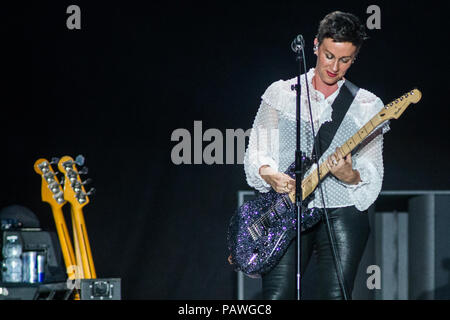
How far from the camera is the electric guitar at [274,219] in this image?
2.86m

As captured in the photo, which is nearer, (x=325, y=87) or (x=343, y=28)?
(x=343, y=28)

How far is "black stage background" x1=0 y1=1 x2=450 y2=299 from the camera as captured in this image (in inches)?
175

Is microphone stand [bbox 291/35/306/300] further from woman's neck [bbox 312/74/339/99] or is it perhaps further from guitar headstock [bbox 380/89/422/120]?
guitar headstock [bbox 380/89/422/120]

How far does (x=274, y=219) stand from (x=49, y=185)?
66.9 inches

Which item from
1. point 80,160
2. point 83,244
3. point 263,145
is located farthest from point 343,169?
point 83,244

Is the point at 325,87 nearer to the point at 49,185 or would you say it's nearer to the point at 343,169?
the point at 343,169

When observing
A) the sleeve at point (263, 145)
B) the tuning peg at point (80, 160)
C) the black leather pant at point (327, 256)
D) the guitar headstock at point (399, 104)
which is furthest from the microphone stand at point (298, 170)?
the tuning peg at point (80, 160)

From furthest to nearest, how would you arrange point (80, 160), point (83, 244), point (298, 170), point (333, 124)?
point (83, 244), point (80, 160), point (333, 124), point (298, 170)

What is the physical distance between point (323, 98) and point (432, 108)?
1.56 meters

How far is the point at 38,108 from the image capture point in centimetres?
461

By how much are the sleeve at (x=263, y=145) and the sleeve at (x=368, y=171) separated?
31 cm

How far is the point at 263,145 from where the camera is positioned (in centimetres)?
299

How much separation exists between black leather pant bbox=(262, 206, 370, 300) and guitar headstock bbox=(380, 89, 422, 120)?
1.35 ft

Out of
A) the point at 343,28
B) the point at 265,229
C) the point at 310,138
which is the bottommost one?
the point at 265,229
